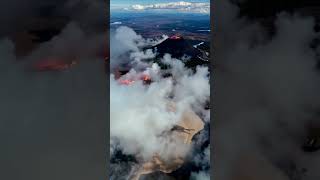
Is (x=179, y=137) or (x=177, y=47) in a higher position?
(x=177, y=47)

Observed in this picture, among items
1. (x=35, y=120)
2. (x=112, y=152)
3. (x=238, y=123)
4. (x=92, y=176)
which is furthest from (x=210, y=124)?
(x=35, y=120)

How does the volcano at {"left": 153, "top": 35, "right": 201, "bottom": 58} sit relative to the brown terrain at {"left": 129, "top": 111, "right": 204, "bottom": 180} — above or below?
above

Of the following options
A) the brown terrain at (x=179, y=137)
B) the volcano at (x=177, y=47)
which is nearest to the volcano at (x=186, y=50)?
the volcano at (x=177, y=47)

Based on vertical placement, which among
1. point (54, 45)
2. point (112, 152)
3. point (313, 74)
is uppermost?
point (54, 45)

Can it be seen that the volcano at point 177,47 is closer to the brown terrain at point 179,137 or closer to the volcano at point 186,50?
the volcano at point 186,50

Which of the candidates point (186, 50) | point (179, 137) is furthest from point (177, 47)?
point (179, 137)

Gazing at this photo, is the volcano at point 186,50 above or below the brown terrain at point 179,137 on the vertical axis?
above

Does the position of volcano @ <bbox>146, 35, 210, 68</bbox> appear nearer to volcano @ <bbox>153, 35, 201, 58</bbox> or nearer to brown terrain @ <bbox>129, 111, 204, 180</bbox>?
volcano @ <bbox>153, 35, 201, 58</bbox>

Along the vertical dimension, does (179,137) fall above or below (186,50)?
below

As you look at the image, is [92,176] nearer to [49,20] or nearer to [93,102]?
[93,102]

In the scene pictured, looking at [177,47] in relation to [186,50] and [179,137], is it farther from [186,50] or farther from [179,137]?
[179,137]

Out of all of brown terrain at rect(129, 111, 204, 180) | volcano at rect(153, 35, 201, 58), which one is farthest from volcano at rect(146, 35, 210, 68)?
brown terrain at rect(129, 111, 204, 180)
